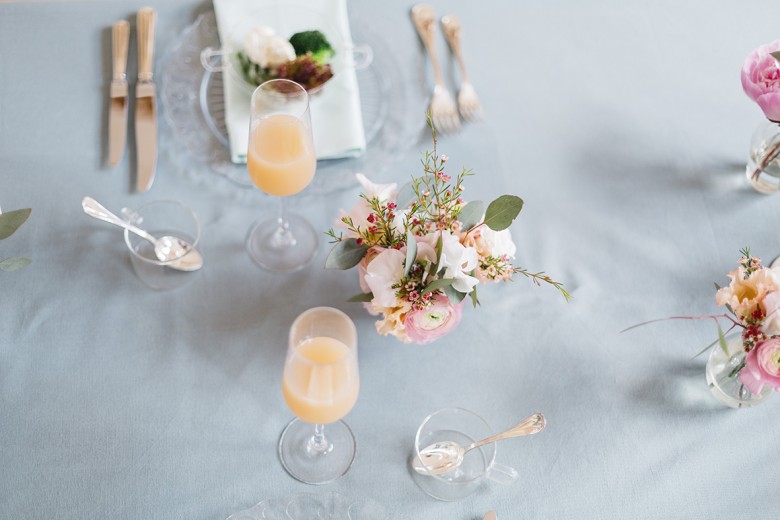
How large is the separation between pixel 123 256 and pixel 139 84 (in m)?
0.36

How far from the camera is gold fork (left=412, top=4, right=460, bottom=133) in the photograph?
1.45 m

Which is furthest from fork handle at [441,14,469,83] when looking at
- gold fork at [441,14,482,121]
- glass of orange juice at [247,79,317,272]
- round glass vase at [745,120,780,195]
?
round glass vase at [745,120,780,195]

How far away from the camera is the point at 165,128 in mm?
1401

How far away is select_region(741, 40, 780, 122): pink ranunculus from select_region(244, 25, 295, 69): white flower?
798 mm

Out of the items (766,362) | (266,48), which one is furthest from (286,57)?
(766,362)

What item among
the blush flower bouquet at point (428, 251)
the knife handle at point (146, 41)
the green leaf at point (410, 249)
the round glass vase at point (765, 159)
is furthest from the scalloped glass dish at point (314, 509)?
the round glass vase at point (765, 159)

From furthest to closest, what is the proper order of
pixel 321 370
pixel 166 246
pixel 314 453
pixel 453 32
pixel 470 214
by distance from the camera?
pixel 453 32, pixel 166 246, pixel 314 453, pixel 470 214, pixel 321 370

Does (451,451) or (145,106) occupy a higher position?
(145,106)

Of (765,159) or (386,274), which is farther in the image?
(765,159)

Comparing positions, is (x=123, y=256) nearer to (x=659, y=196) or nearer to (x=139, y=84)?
(x=139, y=84)

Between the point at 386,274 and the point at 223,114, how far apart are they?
1.95 feet

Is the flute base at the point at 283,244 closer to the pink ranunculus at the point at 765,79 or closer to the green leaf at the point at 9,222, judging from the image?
the green leaf at the point at 9,222

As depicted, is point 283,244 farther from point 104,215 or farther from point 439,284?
point 439,284

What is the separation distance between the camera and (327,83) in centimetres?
141
